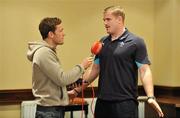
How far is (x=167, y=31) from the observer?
5.70 metres

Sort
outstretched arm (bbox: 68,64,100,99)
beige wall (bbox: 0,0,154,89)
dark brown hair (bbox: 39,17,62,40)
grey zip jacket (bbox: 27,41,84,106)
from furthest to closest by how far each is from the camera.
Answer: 1. beige wall (bbox: 0,0,154,89)
2. outstretched arm (bbox: 68,64,100,99)
3. dark brown hair (bbox: 39,17,62,40)
4. grey zip jacket (bbox: 27,41,84,106)

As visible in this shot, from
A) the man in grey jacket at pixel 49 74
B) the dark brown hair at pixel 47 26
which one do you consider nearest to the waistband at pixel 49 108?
the man in grey jacket at pixel 49 74

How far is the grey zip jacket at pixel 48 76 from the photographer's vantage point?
2676 mm

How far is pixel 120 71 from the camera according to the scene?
2914mm

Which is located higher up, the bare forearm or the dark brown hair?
the dark brown hair

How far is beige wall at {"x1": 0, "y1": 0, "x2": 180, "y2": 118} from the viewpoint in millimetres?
5074

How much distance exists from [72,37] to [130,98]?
8.75ft

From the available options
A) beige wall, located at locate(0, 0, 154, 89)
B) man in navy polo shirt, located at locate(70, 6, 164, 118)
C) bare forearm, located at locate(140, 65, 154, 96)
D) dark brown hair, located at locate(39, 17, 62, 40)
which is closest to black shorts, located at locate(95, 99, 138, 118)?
man in navy polo shirt, located at locate(70, 6, 164, 118)

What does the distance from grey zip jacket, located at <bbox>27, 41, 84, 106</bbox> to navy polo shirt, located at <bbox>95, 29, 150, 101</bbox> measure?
26 cm

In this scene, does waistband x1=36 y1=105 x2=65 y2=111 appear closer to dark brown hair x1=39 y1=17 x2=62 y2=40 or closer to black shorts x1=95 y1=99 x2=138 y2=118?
black shorts x1=95 y1=99 x2=138 y2=118

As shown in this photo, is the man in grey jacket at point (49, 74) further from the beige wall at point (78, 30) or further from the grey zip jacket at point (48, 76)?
the beige wall at point (78, 30)

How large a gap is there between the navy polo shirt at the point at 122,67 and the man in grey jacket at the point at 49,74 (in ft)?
0.80

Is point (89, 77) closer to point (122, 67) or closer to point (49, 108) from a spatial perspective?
point (122, 67)

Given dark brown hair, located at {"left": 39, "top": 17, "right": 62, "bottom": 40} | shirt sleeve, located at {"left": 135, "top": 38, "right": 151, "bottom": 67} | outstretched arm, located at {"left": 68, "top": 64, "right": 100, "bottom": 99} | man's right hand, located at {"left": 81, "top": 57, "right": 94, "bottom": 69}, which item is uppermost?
dark brown hair, located at {"left": 39, "top": 17, "right": 62, "bottom": 40}
